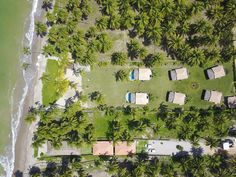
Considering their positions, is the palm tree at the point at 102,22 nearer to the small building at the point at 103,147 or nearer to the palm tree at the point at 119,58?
the palm tree at the point at 119,58

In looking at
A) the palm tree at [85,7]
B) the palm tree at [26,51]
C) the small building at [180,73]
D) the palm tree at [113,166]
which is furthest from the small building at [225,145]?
the palm tree at [26,51]

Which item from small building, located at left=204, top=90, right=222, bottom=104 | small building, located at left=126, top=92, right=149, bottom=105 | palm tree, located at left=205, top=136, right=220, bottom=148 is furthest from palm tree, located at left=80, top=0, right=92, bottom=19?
palm tree, located at left=205, top=136, right=220, bottom=148

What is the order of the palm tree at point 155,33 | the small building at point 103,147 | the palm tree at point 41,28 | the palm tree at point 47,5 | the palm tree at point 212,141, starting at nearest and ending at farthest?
the palm tree at point 155,33
the palm tree at point 212,141
the small building at point 103,147
the palm tree at point 41,28
the palm tree at point 47,5

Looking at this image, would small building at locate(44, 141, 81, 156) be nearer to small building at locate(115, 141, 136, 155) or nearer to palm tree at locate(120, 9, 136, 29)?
small building at locate(115, 141, 136, 155)

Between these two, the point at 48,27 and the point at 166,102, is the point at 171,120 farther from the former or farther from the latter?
the point at 48,27

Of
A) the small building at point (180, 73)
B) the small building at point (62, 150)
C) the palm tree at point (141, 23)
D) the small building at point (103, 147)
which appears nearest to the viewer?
the palm tree at point (141, 23)

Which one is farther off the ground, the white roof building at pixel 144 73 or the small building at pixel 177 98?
the white roof building at pixel 144 73

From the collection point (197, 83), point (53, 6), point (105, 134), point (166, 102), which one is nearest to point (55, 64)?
point (53, 6)

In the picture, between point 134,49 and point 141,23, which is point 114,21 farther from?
point 134,49
